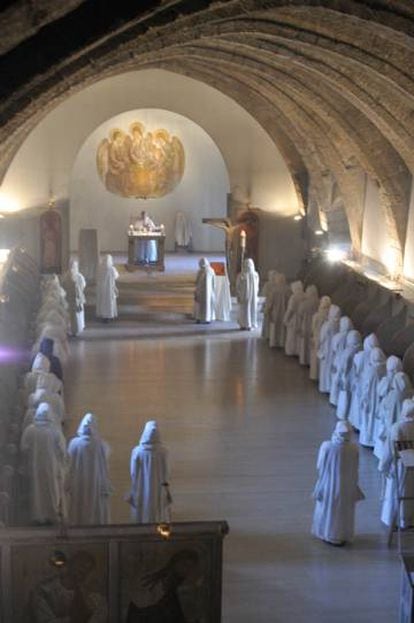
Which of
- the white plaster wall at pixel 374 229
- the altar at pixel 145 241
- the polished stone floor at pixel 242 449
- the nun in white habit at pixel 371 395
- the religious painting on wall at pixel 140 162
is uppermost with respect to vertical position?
the religious painting on wall at pixel 140 162

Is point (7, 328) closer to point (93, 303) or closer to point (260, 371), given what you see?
Result: point (260, 371)

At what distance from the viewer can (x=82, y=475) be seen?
12602mm

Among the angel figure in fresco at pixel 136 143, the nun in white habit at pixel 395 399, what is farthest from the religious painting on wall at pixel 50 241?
the nun in white habit at pixel 395 399

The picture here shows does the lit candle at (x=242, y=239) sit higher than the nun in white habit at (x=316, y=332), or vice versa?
the lit candle at (x=242, y=239)

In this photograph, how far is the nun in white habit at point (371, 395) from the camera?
15945mm

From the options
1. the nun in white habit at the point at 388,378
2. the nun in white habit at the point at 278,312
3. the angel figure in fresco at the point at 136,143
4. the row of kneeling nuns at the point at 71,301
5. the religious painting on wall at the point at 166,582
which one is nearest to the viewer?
the religious painting on wall at the point at 166,582

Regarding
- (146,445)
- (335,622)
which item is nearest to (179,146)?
(146,445)

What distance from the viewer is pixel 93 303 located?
25.4 meters

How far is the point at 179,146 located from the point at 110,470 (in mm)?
17144

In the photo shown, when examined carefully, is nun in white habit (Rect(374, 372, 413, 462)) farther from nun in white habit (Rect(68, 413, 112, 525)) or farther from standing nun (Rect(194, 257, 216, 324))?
standing nun (Rect(194, 257, 216, 324))

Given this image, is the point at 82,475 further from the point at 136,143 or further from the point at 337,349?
the point at 136,143

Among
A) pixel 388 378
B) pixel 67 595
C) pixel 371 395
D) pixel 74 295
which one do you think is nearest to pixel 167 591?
pixel 67 595

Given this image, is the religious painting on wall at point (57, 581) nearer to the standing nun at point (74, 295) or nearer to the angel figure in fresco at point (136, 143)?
the standing nun at point (74, 295)

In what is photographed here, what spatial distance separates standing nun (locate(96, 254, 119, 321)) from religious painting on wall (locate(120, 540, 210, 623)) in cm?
1446
